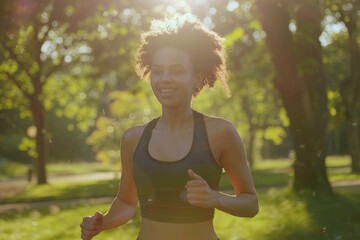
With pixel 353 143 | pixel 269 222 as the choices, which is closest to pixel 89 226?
pixel 269 222

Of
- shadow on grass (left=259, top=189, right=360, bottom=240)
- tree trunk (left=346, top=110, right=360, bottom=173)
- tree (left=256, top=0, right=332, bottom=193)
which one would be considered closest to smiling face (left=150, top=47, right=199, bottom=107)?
shadow on grass (left=259, top=189, right=360, bottom=240)

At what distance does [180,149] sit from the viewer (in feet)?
10.1

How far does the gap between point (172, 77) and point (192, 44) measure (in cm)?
22

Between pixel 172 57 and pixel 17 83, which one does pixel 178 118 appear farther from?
pixel 17 83

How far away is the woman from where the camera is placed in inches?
118

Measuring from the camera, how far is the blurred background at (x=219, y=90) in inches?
474

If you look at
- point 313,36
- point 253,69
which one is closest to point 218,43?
point 313,36

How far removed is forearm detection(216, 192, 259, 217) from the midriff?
22 centimetres

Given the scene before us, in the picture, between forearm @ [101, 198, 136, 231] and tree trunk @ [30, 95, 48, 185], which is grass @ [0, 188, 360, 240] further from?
tree trunk @ [30, 95, 48, 185]

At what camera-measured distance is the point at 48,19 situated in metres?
26.1

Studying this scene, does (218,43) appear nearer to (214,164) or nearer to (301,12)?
(214,164)

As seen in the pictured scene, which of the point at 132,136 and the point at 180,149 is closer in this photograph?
the point at 180,149

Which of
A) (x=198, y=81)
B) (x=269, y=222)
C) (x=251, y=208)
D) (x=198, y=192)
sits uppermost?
(x=198, y=81)

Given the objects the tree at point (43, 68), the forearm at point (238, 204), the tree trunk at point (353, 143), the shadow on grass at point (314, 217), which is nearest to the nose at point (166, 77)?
the forearm at point (238, 204)
